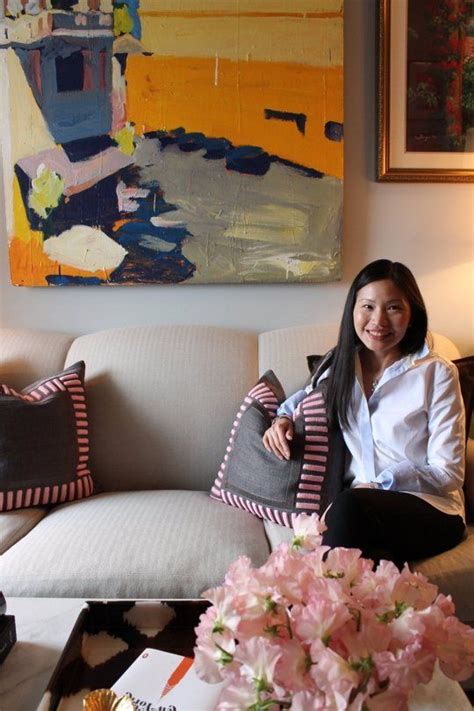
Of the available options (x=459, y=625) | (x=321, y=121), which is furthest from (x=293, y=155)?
(x=459, y=625)

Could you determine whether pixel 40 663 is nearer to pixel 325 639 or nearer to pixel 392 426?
pixel 325 639

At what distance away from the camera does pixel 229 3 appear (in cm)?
196

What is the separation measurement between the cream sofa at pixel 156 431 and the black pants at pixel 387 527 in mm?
79

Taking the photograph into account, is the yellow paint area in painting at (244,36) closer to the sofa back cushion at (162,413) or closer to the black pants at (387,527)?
the sofa back cushion at (162,413)

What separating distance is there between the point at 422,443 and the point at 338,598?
1.03m

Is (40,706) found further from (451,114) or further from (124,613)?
(451,114)

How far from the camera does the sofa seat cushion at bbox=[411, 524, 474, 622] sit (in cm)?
127

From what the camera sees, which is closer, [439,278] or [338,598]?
[338,598]

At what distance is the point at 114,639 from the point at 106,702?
187 millimetres

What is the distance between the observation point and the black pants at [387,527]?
1269mm

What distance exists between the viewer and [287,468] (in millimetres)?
1542

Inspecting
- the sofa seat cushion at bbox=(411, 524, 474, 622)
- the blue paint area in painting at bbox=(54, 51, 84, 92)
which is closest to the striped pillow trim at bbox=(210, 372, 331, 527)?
the sofa seat cushion at bbox=(411, 524, 474, 622)

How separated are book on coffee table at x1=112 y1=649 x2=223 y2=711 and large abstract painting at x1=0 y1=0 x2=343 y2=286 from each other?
56.4 inches

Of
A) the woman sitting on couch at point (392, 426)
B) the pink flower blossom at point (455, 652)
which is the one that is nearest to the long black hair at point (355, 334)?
the woman sitting on couch at point (392, 426)
